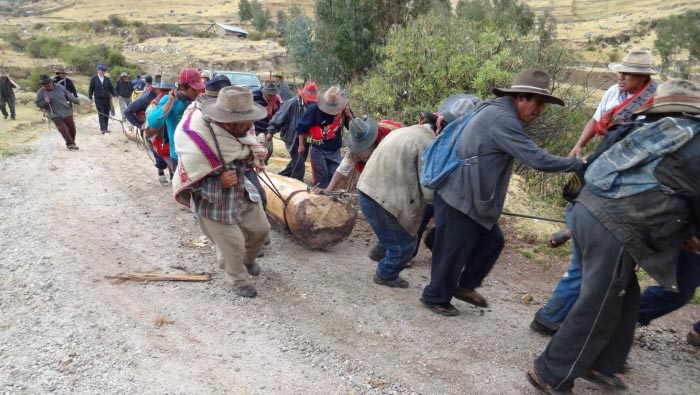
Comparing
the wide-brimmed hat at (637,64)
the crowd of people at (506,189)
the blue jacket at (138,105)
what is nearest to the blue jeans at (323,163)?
the crowd of people at (506,189)

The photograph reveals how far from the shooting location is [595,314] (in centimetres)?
311

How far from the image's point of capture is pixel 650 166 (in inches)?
113

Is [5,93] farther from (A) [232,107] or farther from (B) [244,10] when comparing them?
(B) [244,10]

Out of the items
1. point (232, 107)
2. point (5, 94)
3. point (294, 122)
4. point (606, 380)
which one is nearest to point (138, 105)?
point (294, 122)

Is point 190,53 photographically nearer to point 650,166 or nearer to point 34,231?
point 34,231

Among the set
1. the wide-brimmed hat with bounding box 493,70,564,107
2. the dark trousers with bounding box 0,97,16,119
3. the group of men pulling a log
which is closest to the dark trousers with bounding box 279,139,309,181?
the group of men pulling a log

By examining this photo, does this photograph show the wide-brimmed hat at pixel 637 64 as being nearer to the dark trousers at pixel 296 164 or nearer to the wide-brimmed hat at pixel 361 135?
the wide-brimmed hat at pixel 361 135

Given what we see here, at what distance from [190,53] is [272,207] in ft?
138

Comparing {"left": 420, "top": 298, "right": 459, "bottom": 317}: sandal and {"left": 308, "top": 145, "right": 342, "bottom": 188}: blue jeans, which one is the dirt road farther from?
{"left": 308, "top": 145, "right": 342, "bottom": 188}: blue jeans

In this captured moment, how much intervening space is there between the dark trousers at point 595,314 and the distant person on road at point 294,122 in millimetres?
4807

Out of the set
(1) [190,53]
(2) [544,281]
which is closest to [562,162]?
(2) [544,281]

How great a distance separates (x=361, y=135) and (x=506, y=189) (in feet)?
5.17

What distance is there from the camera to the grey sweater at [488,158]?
11.9 feet

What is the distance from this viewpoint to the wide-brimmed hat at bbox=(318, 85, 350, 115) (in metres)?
6.54
